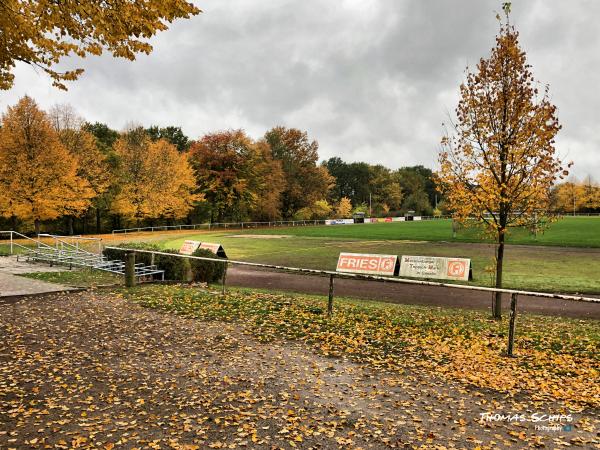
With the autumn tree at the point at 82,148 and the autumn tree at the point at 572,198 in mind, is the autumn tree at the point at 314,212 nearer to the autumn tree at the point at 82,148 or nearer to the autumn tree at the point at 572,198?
the autumn tree at the point at 82,148

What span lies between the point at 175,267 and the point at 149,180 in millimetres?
35763

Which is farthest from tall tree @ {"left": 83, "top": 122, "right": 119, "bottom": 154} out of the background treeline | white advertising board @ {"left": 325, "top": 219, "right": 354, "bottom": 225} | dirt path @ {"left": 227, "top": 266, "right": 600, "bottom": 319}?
dirt path @ {"left": 227, "top": 266, "right": 600, "bottom": 319}

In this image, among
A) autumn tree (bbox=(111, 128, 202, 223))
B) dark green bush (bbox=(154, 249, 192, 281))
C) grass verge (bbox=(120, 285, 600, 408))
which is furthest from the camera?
autumn tree (bbox=(111, 128, 202, 223))

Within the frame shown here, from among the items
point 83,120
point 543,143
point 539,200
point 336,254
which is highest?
point 83,120

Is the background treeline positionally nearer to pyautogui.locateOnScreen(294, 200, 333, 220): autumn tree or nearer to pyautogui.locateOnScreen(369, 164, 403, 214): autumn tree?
pyautogui.locateOnScreen(294, 200, 333, 220): autumn tree

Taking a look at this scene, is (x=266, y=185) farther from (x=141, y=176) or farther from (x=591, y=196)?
(x=591, y=196)

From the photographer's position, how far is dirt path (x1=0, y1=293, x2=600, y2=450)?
495 centimetres

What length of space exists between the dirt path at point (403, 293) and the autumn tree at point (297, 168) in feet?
185

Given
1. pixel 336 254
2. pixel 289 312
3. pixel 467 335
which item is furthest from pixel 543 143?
pixel 336 254

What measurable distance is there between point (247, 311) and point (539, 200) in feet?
27.7

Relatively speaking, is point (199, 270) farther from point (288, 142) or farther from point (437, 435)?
point (288, 142)

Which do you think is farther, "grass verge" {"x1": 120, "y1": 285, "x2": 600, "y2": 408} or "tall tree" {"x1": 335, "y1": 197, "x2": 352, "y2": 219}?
"tall tree" {"x1": 335, "y1": 197, "x2": 352, "y2": 219}

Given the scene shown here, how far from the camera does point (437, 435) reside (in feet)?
16.6

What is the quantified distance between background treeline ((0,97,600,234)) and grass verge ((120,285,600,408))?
5.43 metres
